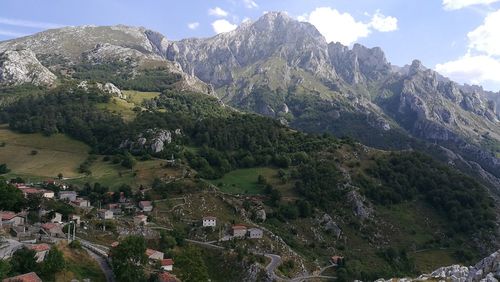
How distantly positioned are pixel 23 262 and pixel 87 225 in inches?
1243

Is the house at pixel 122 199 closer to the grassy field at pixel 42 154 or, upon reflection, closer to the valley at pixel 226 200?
the valley at pixel 226 200

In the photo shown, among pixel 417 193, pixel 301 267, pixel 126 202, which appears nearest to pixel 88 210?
pixel 126 202

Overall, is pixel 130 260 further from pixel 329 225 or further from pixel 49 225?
pixel 329 225

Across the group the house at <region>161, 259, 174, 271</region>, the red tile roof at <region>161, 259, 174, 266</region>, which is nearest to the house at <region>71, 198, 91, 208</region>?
the red tile roof at <region>161, 259, 174, 266</region>

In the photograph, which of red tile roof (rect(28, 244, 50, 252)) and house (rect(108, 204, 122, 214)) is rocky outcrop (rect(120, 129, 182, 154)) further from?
red tile roof (rect(28, 244, 50, 252))

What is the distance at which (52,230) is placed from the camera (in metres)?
85.3

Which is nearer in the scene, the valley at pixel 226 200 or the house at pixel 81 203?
the valley at pixel 226 200

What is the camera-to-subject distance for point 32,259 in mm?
65062

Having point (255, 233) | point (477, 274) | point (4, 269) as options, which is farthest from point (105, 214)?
point (477, 274)

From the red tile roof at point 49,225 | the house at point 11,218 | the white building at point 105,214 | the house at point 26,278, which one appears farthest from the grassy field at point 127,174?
the house at point 26,278

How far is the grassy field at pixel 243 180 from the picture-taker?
454 ft

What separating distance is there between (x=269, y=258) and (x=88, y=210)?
4064 cm

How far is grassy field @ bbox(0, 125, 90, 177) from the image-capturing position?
473 ft

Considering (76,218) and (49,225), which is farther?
(76,218)
